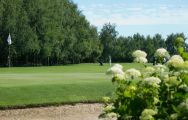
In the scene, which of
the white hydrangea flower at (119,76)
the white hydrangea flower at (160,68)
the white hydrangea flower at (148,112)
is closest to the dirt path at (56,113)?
the white hydrangea flower at (160,68)

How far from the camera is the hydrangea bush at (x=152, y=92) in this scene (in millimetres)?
6344

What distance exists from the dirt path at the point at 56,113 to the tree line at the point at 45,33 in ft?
197

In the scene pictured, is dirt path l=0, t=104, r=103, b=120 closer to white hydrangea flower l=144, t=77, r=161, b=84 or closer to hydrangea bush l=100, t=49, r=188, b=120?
hydrangea bush l=100, t=49, r=188, b=120

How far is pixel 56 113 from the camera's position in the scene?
1795 centimetres

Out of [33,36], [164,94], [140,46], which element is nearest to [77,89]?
[164,94]

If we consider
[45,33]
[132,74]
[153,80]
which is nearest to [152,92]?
[153,80]

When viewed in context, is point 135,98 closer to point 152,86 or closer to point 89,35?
point 152,86

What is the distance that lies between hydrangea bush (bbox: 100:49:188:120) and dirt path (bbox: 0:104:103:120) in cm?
1015

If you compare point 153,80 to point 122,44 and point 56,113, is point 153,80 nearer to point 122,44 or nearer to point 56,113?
point 56,113

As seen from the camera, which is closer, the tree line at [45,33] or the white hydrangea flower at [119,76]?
the white hydrangea flower at [119,76]

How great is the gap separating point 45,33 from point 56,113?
65.1m

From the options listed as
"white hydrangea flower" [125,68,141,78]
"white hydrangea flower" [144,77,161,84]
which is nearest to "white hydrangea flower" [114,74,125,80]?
"white hydrangea flower" [125,68,141,78]

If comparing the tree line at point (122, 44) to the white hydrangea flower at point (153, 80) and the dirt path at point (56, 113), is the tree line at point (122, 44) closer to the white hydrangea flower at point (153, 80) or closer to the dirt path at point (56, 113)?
the dirt path at point (56, 113)

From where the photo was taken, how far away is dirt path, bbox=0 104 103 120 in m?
17.3
